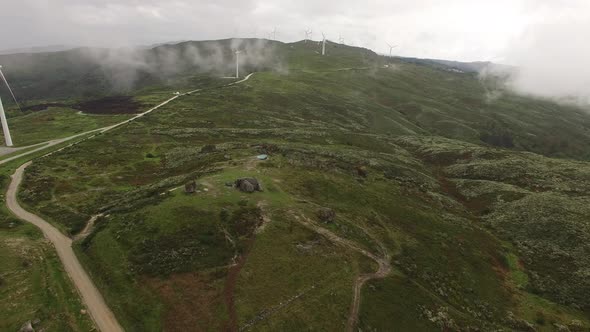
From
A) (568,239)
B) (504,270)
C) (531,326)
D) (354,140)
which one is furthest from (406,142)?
(531,326)

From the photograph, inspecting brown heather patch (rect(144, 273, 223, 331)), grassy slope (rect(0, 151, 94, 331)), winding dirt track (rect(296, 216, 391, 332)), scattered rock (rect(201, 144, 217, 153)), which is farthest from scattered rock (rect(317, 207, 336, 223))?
scattered rock (rect(201, 144, 217, 153))

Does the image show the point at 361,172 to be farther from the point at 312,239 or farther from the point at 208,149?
the point at 208,149

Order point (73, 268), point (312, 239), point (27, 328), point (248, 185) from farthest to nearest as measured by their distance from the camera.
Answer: point (248, 185) → point (312, 239) → point (73, 268) → point (27, 328)

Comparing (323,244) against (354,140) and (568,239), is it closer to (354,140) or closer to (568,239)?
(568,239)

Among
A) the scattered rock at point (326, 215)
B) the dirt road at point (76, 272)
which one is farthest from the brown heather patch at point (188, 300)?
the scattered rock at point (326, 215)

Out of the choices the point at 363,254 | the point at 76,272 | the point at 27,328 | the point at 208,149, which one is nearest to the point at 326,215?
the point at 363,254

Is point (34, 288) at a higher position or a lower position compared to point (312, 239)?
lower

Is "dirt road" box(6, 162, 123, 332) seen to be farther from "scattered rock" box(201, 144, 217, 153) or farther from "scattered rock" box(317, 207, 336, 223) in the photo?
"scattered rock" box(201, 144, 217, 153)
